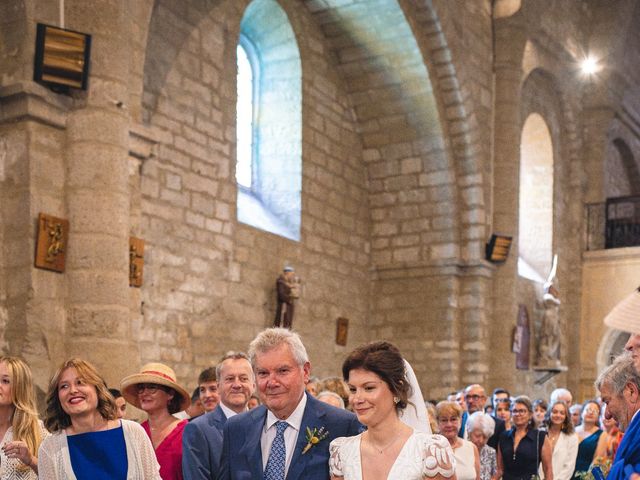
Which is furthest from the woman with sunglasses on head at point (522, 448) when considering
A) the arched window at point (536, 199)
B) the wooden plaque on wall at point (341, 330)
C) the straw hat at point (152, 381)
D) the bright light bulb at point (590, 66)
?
the bright light bulb at point (590, 66)

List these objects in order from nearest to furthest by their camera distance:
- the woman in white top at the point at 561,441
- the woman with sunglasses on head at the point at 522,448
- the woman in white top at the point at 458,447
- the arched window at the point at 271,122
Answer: the woman in white top at the point at 458,447, the woman with sunglasses on head at the point at 522,448, the woman in white top at the point at 561,441, the arched window at the point at 271,122

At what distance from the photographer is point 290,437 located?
3119 millimetres

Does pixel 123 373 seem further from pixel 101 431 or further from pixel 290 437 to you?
pixel 290 437

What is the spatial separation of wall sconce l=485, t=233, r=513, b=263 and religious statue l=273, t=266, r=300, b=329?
3.88 metres

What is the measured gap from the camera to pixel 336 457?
9.95ft

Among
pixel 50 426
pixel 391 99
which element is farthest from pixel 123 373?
pixel 391 99

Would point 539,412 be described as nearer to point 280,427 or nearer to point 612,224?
point 280,427

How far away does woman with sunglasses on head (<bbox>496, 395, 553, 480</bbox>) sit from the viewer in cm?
691

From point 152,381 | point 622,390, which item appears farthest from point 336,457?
point 622,390

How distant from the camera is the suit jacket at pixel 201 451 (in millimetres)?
3084

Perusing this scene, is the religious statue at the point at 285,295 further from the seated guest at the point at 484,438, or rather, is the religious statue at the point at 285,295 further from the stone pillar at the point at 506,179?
the seated guest at the point at 484,438

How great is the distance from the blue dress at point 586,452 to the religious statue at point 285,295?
4.76 m

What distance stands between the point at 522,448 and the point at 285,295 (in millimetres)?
5049

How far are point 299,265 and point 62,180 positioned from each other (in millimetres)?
5610
